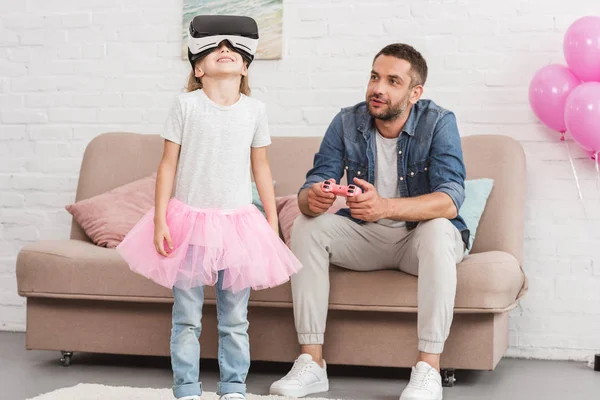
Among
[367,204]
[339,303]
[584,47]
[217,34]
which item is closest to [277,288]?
[339,303]

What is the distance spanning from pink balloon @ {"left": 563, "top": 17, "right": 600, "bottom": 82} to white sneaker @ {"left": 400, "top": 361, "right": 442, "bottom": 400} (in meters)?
1.32

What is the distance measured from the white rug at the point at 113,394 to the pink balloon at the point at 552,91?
4.88ft

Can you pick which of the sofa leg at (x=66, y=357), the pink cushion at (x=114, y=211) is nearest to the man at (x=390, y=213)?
the pink cushion at (x=114, y=211)

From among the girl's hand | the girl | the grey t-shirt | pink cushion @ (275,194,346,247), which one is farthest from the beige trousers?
the girl's hand

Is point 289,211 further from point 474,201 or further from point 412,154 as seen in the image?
point 474,201

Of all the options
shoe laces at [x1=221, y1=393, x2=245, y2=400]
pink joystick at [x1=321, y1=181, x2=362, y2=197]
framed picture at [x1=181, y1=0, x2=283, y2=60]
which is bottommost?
shoe laces at [x1=221, y1=393, x2=245, y2=400]

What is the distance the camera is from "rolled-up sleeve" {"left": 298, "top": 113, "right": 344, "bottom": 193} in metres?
2.87

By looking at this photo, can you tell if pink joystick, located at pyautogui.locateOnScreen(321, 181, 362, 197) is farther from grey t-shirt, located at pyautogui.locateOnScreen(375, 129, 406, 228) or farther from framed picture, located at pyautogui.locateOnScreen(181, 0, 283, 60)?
framed picture, located at pyautogui.locateOnScreen(181, 0, 283, 60)

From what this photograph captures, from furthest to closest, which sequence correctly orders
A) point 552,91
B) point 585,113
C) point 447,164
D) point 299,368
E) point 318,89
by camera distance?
point 318,89 < point 552,91 < point 585,113 < point 447,164 < point 299,368

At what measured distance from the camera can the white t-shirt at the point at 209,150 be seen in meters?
2.16

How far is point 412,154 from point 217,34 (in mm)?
874

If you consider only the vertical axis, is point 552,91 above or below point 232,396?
above

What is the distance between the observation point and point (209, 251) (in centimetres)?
212

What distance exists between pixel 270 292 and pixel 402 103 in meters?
0.74
